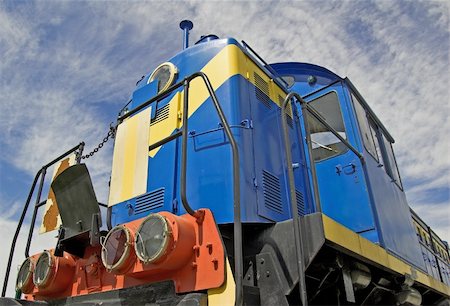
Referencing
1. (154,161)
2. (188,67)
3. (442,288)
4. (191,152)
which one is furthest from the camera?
(442,288)

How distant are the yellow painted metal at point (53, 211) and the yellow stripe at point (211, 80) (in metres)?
0.94

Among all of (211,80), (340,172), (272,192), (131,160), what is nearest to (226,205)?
(272,192)

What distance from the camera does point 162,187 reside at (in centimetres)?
317

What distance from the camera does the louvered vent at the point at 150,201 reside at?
10.3ft

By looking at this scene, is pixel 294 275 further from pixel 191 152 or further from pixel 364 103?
pixel 364 103

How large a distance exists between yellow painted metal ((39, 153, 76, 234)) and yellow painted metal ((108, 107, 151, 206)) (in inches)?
27.4

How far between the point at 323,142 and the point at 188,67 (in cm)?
179

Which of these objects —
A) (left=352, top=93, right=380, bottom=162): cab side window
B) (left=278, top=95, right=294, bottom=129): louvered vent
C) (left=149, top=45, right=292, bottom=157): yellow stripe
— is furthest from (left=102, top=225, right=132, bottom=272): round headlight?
(left=352, top=93, right=380, bottom=162): cab side window

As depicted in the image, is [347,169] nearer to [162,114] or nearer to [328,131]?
[328,131]

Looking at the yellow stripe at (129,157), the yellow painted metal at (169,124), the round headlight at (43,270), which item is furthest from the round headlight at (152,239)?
the round headlight at (43,270)

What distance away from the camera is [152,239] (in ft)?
7.78

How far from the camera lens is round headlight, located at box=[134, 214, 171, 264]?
2273 mm

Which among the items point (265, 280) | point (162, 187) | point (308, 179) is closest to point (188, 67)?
point (162, 187)

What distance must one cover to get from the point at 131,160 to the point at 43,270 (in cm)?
124
